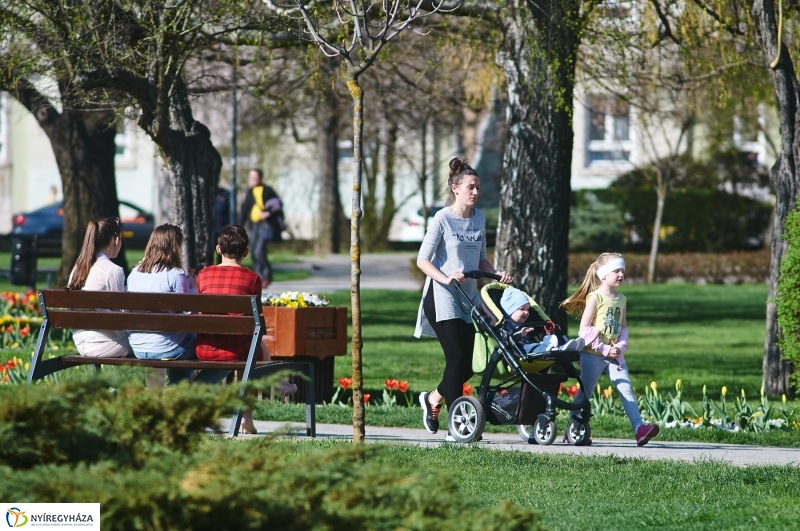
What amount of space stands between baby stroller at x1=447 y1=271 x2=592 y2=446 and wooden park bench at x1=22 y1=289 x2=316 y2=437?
1019mm

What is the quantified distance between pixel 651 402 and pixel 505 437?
4.32 feet

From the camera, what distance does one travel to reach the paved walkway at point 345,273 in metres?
22.9

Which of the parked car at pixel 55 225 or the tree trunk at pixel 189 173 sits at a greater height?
the tree trunk at pixel 189 173

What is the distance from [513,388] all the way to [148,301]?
238cm

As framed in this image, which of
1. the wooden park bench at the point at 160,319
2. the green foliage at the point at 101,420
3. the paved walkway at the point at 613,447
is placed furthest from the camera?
the wooden park bench at the point at 160,319

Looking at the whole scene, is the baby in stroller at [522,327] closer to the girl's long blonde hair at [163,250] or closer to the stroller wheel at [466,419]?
the stroller wheel at [466,419]

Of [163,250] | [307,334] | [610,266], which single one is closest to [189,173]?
[307,334]

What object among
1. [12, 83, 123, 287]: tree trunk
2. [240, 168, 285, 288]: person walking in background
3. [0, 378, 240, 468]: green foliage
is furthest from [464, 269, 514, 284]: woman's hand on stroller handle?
[240, 168, 285, 288]: person walking in background

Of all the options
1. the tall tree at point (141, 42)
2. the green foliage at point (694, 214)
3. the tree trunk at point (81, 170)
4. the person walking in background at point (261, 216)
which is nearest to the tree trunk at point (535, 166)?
the tall tree at point (141, 42)

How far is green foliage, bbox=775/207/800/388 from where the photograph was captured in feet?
25.7

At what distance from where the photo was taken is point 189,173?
11.3m

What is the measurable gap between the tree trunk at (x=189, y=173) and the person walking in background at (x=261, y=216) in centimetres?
777

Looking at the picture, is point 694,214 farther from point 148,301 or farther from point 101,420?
point 101,420

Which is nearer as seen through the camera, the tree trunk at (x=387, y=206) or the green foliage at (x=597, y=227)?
the green foliage at (x=597, y=227)
